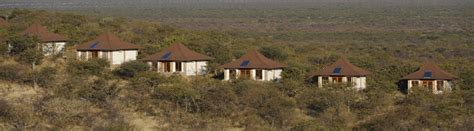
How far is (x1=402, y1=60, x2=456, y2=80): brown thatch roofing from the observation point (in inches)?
2163

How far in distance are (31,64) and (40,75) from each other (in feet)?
14.3

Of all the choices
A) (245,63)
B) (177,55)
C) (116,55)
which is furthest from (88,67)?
(245,63)

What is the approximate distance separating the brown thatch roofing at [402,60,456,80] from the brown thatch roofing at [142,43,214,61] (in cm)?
1131

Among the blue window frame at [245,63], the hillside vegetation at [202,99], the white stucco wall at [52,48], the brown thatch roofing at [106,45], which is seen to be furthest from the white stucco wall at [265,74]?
the white stucco wall at [52,48]

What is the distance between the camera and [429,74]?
5547 cm

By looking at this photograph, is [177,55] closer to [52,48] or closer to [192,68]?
[192,68]

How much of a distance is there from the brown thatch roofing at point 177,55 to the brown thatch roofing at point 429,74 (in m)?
11.3

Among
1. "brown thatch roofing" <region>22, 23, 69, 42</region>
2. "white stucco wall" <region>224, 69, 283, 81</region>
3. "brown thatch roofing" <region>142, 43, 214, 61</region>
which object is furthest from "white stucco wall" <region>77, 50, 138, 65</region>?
"white stucco wall" <region>224, 69, 283, 81</region>

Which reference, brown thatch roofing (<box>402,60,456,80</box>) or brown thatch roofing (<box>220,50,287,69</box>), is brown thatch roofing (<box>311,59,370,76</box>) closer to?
brown thatch roofing (<box>220,50,287,69</box>)

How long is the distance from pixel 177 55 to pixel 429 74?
1355 cm

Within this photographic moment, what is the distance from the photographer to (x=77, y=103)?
45.2 meters

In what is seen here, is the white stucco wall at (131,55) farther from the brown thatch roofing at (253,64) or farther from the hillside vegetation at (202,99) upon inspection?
the brown thatch roofing at (253,64)

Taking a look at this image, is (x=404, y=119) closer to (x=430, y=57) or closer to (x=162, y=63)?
(x=162, y=63)

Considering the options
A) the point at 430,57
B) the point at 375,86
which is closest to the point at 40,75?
the point at 375,86
